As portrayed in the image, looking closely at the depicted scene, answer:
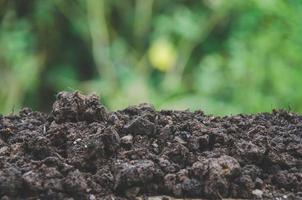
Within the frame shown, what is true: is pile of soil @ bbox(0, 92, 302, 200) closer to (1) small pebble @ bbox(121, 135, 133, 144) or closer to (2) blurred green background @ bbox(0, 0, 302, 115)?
(1) small pebble @ bbox(121, 135, 133, 144)

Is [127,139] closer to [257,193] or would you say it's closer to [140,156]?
[140,156]

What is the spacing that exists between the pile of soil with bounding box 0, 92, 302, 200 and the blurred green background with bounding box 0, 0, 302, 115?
7.55 feet

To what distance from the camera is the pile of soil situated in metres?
1.41

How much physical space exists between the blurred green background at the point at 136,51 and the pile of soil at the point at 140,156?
7.55 feet

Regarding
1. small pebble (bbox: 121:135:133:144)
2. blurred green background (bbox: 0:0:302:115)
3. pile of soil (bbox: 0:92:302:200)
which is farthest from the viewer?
blurred green background (bbox: 0:0:302:115)

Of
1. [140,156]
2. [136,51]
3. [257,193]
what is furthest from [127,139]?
[136,51]

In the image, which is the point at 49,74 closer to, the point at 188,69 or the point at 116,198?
the point at 188,69

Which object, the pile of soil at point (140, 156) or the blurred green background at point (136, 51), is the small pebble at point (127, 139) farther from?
the blurred green background at point (136, 51)

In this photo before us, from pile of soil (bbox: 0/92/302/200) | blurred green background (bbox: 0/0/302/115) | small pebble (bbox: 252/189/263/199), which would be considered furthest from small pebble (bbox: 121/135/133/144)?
blurred green background (bbox: 0/0/302/115)

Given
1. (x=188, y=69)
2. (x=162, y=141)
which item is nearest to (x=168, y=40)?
(x=188, y=69)

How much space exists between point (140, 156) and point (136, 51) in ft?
11.4

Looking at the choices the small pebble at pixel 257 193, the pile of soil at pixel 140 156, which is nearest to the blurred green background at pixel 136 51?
the pile of soil at pixel 140 156

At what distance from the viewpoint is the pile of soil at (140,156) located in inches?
55.4

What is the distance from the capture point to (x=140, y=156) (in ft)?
5.03
